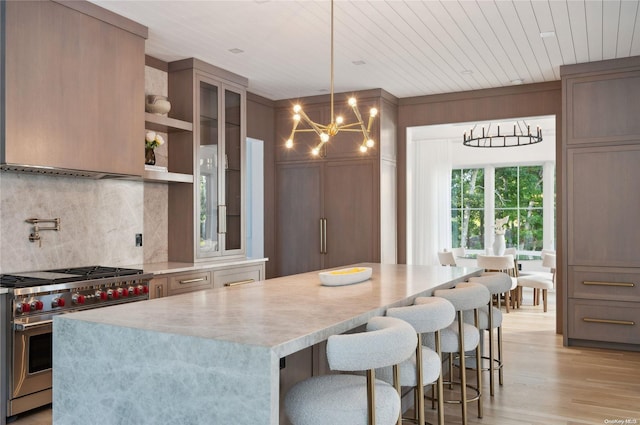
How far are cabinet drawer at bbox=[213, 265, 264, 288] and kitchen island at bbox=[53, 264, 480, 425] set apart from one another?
2.17 metres

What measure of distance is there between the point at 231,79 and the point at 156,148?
104 cm

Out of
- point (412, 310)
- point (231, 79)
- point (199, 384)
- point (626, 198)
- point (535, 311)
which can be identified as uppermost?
point (231, 79)

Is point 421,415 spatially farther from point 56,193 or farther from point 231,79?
point 231,79

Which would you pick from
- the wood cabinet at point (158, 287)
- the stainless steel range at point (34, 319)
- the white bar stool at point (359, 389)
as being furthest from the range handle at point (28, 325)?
the white bar stool at point (359, 389)

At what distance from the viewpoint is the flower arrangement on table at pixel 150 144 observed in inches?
173

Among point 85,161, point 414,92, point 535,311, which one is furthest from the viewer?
point 535,311

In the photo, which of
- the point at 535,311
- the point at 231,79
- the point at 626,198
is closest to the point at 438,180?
the point at 535,311

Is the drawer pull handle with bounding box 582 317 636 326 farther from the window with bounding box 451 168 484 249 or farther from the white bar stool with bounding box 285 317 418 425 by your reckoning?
the window with bounding box 451 168 484 249

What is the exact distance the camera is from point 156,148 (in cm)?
478

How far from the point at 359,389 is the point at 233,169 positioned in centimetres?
351

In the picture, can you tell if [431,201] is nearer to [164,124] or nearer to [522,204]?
[522,204]

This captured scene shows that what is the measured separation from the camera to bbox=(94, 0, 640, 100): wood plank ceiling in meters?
3.64

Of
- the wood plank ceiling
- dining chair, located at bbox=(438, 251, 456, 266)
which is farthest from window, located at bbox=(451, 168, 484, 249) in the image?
the wood plank ceiling

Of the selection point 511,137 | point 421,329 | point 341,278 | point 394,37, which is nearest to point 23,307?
point 341,278
